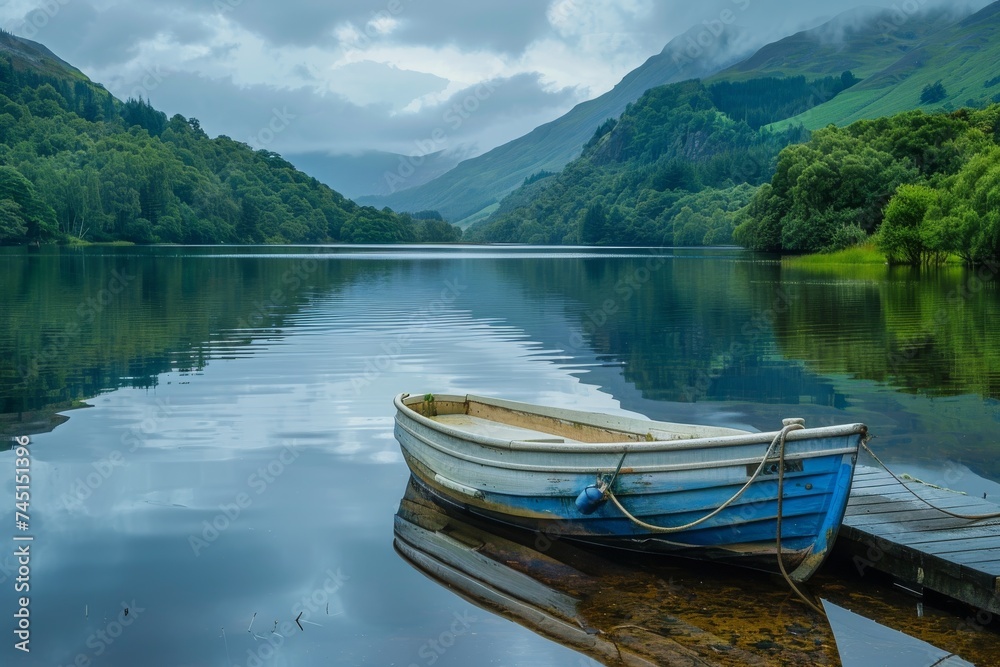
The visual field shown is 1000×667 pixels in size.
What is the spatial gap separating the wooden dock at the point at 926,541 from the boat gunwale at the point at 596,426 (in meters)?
1.53

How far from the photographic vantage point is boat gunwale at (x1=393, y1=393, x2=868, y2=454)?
1119 cm

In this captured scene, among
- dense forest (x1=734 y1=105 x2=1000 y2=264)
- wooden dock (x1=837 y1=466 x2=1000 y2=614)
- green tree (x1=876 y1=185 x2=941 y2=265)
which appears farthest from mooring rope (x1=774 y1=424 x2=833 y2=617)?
dense forest (x1=734 y1=105 x2=1000 y2=264)

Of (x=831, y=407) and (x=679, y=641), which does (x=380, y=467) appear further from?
(x=831, y=407)

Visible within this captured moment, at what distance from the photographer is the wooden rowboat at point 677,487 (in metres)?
11.3

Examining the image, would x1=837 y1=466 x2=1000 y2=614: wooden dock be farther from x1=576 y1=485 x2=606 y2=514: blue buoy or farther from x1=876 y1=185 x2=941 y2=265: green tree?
x1=876 y1=185 x2=941 y2=265: green tree

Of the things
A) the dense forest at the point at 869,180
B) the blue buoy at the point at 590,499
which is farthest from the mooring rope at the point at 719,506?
the dense forest at the point at 869,180

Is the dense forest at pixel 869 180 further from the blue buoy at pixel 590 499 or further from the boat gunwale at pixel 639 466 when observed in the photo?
the blue buoy at pixel 590 499

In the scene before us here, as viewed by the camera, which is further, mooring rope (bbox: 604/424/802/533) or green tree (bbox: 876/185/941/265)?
green tree (bbox: 876/185/941/265)

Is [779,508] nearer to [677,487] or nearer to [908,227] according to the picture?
[677,487]

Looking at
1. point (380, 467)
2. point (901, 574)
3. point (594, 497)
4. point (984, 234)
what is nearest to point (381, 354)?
point (380, 467)

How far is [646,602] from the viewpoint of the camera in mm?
11633

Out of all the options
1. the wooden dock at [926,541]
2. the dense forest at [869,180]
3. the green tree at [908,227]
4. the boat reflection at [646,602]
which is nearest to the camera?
the boat reflection at [646,602]

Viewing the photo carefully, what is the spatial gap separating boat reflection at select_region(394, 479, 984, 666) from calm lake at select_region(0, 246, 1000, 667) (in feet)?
0.20

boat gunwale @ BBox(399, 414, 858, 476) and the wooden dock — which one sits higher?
boat gunwale @ BBox(399, 414, 858, 476)
